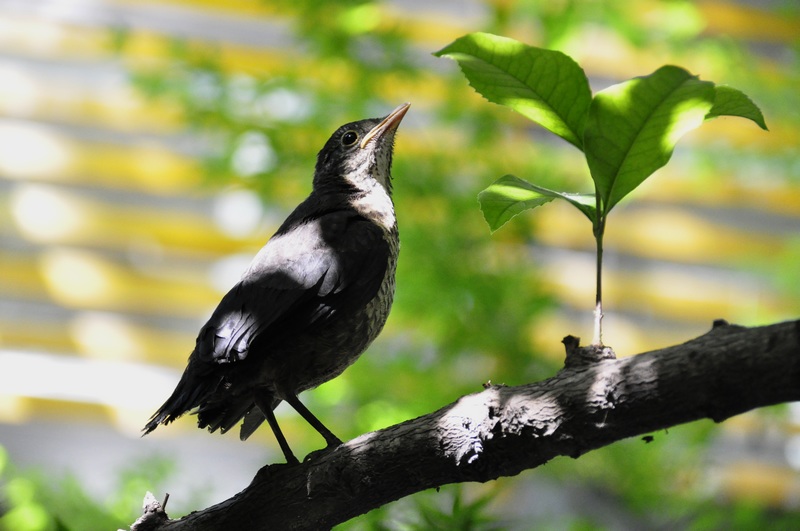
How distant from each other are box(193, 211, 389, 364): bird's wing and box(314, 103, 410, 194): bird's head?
10.2 inches

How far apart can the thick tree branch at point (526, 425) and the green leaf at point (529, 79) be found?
0.87ft

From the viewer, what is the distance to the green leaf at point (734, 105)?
94 cm

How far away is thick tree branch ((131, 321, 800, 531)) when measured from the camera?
2.58ft

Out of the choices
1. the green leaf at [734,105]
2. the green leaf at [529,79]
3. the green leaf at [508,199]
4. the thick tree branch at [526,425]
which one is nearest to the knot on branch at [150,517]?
the thick tree branch at [526,425]

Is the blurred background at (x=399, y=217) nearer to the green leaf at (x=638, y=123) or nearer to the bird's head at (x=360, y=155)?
the bird's head at (x=360, y=155)

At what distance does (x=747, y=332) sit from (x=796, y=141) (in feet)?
8.59

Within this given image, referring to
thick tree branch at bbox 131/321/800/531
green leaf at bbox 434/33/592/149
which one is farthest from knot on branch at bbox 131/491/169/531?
green leaf at bbox 434/33/592/149

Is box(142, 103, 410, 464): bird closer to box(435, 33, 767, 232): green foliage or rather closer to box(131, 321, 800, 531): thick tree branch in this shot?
box(131, 321, 800, 531): thick tree branch

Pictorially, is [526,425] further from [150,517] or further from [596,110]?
[150,517]

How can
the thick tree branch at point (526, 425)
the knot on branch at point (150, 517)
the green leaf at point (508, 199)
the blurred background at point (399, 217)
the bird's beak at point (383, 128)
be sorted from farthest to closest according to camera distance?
the blurred background at point (399, 217) → the bird's beak at point (383, 128) → the knot on branch at point (150, 517) → the green leaf at point (508, 199) → the thick tree branch at point (526, 425)

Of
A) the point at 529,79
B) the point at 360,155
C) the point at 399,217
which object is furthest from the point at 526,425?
the point at 399,217

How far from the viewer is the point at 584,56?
11.5 feet

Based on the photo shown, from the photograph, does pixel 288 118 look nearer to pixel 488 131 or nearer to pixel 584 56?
pixel 488 131

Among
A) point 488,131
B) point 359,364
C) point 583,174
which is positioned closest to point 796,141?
point 583,174
